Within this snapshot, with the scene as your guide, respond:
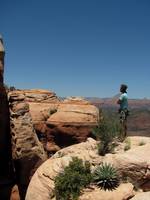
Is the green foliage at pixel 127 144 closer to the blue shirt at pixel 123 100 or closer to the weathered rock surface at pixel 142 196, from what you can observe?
the blue shirt at pixel 123 100

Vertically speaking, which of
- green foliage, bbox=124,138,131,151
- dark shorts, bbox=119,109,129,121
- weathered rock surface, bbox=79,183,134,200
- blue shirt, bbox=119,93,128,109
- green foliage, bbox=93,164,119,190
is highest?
blue shirt, bbox=119,93,128,109

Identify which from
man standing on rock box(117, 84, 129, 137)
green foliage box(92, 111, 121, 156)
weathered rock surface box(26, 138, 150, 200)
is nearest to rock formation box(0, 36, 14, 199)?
weathered rock surface box(26, 138, 150, 200)

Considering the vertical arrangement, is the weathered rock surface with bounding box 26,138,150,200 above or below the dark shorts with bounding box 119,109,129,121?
below

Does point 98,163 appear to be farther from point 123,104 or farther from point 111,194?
point 123,104

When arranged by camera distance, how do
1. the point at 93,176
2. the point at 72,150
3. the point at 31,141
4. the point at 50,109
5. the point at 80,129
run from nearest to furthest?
the point at 93,176, the point at 72,150, the point at 31,141, the point at 80,129, the point at 50,109

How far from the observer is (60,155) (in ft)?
62.9

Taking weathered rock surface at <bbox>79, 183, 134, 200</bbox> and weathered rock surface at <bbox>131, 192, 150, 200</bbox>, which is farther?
weathered rock surface at <bbox>79, 183, 134, 200</bbox>

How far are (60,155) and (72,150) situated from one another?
27.3 inches

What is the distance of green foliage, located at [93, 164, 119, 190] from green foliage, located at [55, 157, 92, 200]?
0.43 meters

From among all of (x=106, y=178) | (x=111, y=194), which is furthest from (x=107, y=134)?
(x=111, y=194)

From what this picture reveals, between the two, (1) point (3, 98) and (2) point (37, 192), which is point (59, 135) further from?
(2) point (37, 192)

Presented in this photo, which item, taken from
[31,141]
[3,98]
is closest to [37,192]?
[31,141]

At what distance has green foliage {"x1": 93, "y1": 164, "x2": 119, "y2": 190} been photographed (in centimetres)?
1565

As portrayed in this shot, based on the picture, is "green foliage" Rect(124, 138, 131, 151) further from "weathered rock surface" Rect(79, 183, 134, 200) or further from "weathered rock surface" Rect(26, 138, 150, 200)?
"weathered rock surface" Rect(79, 183, 134, 200)
